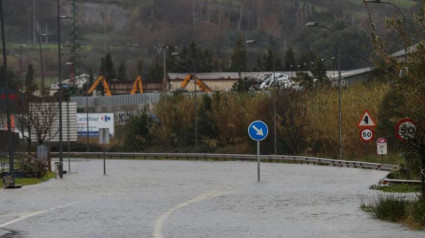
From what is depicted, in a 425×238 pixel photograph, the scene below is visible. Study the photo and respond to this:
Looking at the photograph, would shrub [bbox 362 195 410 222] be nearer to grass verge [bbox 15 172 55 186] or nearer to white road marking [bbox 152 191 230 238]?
white road marking [bbox 152 191 230 238]

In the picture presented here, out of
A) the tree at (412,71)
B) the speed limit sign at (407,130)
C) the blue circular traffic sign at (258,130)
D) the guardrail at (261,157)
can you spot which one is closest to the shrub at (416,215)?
the tree at (412,71)

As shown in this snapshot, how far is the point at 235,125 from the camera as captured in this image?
9481 centimetres

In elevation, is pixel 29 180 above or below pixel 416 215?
above

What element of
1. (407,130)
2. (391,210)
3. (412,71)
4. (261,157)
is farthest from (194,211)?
(261,157)

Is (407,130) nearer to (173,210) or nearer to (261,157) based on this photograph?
(173,210)

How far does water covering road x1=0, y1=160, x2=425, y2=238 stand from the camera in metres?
19.9

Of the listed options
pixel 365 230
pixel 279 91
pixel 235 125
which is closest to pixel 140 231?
pixel 365 230

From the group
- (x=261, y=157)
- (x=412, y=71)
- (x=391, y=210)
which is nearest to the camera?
(x=391, y=210)

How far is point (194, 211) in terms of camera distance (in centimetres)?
2542

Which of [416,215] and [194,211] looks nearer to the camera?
[416,215]

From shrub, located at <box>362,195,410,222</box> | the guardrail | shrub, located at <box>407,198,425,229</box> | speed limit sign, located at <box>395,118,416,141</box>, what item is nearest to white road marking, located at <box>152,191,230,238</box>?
shrub, located at <box>362,195,410,222</box>

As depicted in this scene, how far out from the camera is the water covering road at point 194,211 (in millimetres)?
19859

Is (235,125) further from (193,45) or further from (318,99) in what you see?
(193,45)

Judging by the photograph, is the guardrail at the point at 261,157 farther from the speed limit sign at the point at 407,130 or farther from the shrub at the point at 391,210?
the shrub at the point at 391,210
